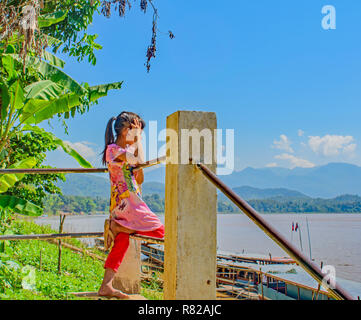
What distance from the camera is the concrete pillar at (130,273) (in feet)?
8.71

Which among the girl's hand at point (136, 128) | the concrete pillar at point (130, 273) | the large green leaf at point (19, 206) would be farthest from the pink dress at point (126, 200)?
the large green leaf at point (19, 206)

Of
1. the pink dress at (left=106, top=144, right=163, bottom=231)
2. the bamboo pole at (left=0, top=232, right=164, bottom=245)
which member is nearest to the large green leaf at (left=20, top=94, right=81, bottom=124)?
the bamboo pole at (left=0, top=232, right=164, bottom=245)

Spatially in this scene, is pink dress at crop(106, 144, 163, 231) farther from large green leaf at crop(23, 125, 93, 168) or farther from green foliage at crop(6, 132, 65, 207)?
green foliage at crop(6, 132, 65, 207)

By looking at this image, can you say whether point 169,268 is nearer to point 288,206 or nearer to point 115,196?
point 115,196

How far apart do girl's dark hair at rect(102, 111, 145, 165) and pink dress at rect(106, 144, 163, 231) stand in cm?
12

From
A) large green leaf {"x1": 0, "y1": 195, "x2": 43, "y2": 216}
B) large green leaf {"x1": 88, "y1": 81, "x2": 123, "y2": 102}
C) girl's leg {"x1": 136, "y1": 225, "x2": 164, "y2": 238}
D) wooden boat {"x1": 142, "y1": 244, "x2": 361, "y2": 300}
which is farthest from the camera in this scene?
wooden boat {"x1": 142, "y1": 244, "x2": 361, "y2": 300}

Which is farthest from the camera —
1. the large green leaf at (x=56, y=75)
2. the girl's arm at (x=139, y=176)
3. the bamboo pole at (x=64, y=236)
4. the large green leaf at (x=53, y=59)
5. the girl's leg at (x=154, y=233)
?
the large green leaf at (x=53, y=59)

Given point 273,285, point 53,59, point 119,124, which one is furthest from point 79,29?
point 273,285

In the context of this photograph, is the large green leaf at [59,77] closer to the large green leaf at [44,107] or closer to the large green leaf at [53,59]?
the large green leaf at [44,107]

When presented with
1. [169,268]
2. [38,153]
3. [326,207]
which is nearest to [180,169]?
[169,268]

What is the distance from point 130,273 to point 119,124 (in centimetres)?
100

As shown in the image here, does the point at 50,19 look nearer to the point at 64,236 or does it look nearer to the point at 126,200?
the point at 64,236

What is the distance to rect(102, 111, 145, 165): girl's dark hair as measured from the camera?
2.60m

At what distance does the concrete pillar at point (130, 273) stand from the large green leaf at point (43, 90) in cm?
340
